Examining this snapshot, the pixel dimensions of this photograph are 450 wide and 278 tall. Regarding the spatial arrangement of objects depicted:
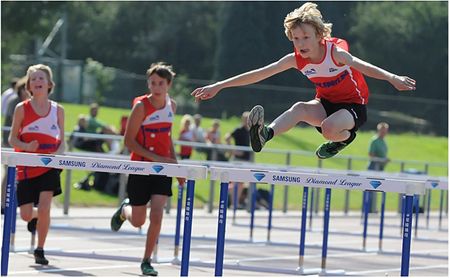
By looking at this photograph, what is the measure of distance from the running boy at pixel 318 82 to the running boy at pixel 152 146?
59.3 inches

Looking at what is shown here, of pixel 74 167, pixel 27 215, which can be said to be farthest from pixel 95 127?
pixel 74 167

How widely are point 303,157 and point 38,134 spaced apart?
21052mm

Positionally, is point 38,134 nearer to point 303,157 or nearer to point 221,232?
point 221,232

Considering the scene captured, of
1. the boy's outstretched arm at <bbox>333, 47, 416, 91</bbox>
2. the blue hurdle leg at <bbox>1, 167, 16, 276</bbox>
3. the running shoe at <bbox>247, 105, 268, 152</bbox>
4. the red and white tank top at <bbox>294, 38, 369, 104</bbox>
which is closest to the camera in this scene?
the blue hurdle leg at <bbox>1, 167, 16, 276</bbox>

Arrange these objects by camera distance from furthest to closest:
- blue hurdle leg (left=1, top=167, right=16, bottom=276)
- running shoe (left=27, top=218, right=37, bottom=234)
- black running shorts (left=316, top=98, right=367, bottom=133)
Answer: running shoe (left=27, top=218, right=37, bottom=234), black running shorts (left=316, top=98, right=367, bottom=133), blue hurdle leg (left=1, top=167, right=16, bottom=276)

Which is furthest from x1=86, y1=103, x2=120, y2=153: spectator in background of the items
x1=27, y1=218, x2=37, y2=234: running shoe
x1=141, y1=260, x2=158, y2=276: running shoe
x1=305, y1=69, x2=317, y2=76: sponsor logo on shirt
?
x1=305, y1=69, x2=317, y2=76: sponsor logo on shirt

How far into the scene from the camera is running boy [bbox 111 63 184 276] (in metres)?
10.6

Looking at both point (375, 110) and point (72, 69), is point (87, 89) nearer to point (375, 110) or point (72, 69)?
point (72, 69)

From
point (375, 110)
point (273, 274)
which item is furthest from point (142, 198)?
point (375, 110)

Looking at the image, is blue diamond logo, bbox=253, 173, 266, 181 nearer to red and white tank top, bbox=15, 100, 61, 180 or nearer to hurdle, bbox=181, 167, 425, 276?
hurdle, bbox=181, 167, 425, 276

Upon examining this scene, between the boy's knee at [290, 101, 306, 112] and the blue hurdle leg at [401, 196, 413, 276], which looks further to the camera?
the boy's knee at [290, 101, 306, 112]

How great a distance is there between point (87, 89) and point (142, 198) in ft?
111

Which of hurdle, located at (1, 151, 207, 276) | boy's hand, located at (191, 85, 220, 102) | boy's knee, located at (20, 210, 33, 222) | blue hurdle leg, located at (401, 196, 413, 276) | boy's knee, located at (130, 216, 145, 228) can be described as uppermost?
boy's hand, located at (191, 85, 220, 102)

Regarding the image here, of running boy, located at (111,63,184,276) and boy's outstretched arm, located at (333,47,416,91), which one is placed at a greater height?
boy's outstretched arm, located at (333,47,416,91)
